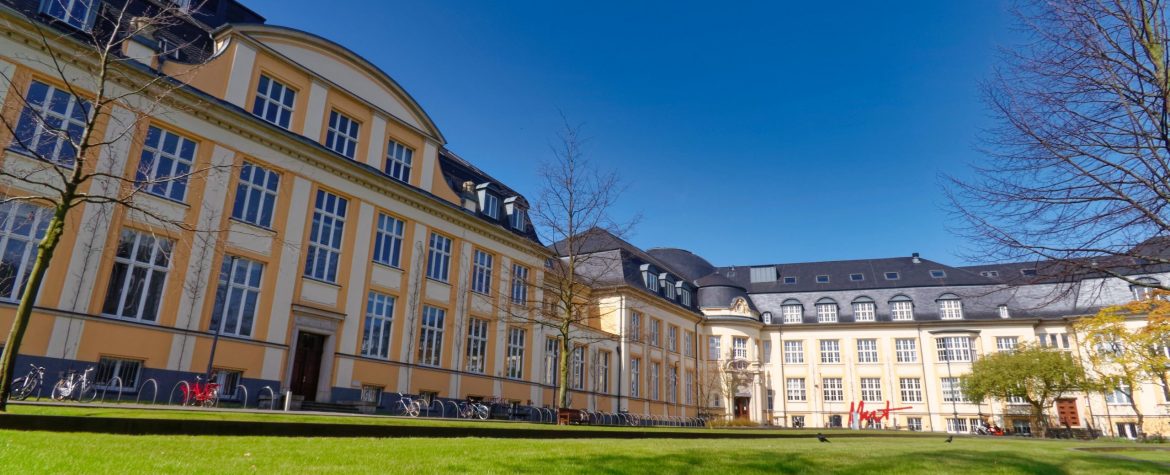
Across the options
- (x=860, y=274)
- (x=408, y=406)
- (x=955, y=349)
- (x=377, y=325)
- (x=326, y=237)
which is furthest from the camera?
(x=860, y=274)

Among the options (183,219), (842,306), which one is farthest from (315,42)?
(842,306)

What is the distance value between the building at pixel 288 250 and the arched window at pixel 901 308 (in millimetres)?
24738

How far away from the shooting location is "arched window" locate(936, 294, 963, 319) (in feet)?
174

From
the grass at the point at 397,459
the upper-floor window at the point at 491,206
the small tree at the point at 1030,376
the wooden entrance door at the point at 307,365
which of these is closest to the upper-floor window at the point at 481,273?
the upper-floor window at the point at 491,206

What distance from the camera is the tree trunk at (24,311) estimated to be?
29.6 feet

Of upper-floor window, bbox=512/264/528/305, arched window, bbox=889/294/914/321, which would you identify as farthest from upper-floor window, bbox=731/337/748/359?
upper-floor window, bbox=512/264/528/305

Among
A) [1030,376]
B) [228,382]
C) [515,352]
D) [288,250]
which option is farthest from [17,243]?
[1030,376]

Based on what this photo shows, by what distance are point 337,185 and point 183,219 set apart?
5.52 m

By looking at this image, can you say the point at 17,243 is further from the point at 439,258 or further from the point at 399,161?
the point at 439,258

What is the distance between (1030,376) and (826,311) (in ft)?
55.2

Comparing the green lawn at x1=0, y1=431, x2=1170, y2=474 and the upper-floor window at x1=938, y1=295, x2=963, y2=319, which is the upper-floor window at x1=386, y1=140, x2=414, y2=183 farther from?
the upper-floor window at x1=938, y1=295, x2=963, y2=319

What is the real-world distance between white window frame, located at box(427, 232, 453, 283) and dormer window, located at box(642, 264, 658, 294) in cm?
1955

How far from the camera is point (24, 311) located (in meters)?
9.76

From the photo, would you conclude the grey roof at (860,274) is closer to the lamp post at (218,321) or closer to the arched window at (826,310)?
the arched window at (826,310)
